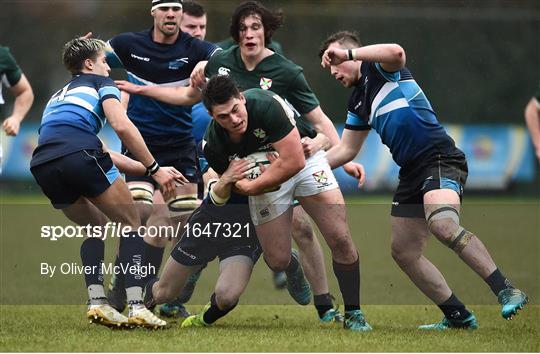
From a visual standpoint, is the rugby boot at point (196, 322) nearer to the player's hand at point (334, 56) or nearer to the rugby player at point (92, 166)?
the rugby player at point (92, 166)

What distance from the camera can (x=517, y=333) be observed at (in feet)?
20.0

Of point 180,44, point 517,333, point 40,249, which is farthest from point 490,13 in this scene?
point 517,333

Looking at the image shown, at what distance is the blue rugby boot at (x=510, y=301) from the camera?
5707 millimetres

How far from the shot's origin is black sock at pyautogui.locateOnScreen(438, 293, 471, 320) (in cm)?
630

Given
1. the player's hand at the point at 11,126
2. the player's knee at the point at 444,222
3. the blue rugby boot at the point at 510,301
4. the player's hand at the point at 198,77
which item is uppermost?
the player's hand at the point at 198,77

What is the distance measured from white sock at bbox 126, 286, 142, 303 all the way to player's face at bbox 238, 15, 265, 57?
1.71 metres

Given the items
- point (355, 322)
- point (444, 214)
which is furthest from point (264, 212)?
point (444, 214)

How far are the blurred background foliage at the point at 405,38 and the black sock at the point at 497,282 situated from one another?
29.5 feet

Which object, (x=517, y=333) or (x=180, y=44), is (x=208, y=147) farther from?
(x=517, y=333)

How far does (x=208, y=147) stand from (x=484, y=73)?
1203 cm

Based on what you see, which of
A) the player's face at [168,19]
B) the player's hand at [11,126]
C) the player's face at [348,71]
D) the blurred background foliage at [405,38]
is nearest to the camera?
the player's face at [348,71]

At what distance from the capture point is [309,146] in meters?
6.35

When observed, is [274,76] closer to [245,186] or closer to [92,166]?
[245,186]

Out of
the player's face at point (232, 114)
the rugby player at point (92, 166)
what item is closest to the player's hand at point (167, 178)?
the rugby player at point (92, 166)
